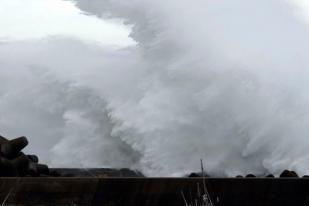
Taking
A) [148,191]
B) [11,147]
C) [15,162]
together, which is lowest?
[148,191]

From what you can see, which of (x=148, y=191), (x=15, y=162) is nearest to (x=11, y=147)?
(x=15, y=162)

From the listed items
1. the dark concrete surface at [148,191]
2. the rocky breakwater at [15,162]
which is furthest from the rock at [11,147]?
the dark concrete surface at [148,191]

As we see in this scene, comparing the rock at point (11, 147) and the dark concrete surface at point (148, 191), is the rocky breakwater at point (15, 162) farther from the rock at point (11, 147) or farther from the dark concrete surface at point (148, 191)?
the dark concrete surface at point (148, 191)

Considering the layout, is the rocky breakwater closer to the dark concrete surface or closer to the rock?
the rock

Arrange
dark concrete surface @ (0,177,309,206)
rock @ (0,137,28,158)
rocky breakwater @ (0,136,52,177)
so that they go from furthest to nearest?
rock @ (0,137,28,158) < rocky breakwater @ (0,136,52,177) < dark concrete surface @ (0,177,309,206)

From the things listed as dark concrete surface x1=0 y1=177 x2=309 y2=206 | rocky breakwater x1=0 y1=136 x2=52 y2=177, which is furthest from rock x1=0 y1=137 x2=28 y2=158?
dark concrete surface x1=0 y1=177 x2=309 y2=206

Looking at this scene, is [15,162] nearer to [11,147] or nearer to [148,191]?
[11,147]

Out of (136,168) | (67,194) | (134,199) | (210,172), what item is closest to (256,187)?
(134,199)

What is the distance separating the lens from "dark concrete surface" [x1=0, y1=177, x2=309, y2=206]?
26.1 ft

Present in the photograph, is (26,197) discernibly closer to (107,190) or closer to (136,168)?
(107,190)

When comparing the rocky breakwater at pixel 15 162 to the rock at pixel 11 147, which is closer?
the rocky breakwater at pixel 15 162

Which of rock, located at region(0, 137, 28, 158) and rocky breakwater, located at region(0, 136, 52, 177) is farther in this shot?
rock, located at region(0, 137, 28, 158)

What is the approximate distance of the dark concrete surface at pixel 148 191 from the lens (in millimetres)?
7965

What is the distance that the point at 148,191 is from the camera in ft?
27.0
